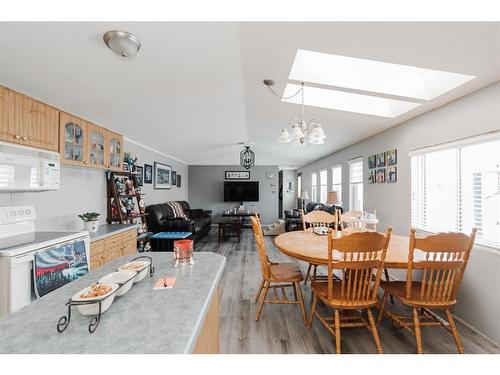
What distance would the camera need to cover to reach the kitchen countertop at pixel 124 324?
0.64 metres

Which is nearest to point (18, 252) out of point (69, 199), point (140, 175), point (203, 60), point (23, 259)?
point (23, 259)

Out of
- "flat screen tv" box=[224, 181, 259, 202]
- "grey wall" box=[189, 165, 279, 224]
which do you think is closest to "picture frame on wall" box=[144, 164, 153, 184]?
"grey wall" box=[189, 165, 279, 224]

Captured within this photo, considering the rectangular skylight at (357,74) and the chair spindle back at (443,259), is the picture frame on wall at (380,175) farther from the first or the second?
the chair spindle back at (443,259)

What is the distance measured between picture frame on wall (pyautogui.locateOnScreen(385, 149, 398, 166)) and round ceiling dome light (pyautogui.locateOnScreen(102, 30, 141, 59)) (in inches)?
134

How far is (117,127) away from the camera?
3561 millimetres

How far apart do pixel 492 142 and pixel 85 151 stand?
4372mm

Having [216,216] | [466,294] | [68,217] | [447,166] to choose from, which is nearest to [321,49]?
[447,166]

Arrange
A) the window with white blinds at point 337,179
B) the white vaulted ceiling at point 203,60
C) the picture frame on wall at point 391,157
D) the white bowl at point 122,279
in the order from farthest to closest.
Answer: the window with white blinds at point 337,179, the picture frame on wall at point 391,157, the white vaulted ceiling at point 203,60, the white bowl at point 122,279

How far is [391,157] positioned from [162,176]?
525 centimetres

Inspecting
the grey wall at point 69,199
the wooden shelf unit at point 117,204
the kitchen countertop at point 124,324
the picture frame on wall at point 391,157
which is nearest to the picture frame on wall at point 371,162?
Answer: the picture frame on wall at point 391,157

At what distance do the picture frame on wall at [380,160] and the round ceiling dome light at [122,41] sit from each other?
3.59m

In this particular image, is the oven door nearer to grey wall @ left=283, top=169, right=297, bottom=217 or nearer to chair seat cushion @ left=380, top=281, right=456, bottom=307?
chair seat cushion @ left=380, top=281, right=456, bottom=307

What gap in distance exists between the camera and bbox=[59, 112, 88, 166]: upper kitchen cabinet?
102 inches

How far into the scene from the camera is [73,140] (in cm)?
277
